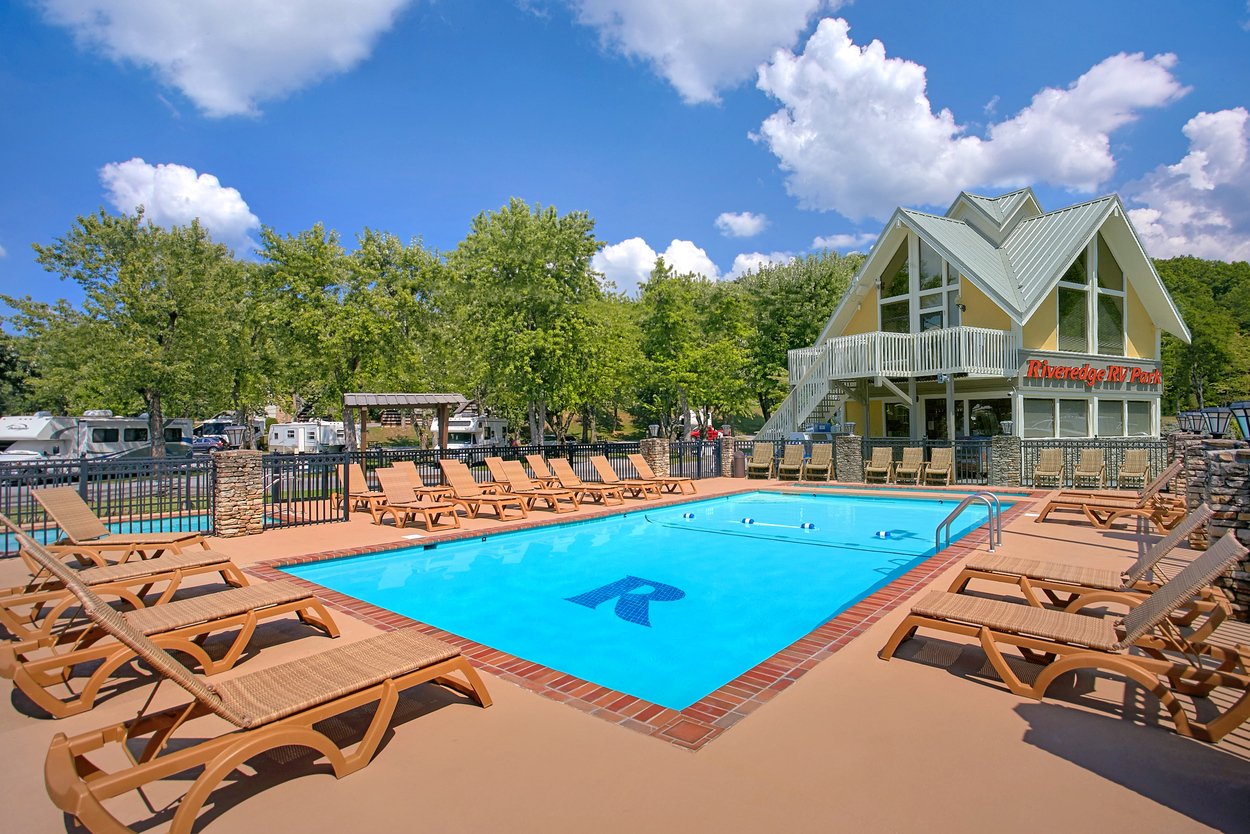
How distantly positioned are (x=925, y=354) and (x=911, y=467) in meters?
3.64

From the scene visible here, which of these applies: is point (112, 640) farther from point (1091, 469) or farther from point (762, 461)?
point (1091, 469)

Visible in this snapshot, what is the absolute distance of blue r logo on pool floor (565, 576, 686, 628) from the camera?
7.20 m

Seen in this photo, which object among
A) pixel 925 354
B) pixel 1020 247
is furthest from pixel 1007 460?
pixel 1020 247

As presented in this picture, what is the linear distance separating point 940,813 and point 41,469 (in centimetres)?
1195

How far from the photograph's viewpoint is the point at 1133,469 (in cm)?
1512

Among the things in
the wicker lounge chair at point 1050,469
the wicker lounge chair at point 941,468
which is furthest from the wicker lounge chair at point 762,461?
the wicker lounge chair at point 1050,469

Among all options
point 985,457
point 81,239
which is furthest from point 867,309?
point 81,239

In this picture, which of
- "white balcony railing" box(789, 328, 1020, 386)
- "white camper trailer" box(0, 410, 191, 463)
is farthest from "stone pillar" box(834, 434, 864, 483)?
"white camper trailer" box(0, 410, 191, 463)

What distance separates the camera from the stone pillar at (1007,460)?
54.9 ft

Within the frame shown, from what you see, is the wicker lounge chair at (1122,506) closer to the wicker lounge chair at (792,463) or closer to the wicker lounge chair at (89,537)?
the wicker lounge chair at (792,463)

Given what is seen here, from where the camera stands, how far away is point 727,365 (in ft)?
102

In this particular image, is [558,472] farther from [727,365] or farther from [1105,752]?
[727,365]

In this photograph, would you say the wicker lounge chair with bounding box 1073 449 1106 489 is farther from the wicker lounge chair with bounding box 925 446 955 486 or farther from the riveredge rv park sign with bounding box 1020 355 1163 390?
the riveredge rv park sign with bounding box 1020 355 1163 390

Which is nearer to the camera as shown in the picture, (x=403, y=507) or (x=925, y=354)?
(x=403, y=507)
